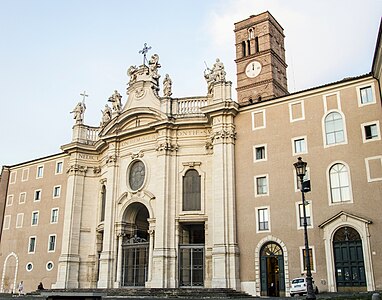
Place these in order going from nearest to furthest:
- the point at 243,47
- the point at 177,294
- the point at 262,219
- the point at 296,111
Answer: the point at 177,294 < the point at 262,219 < the point at 296,111 < the point at 243,47

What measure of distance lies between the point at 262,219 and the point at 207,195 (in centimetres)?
513

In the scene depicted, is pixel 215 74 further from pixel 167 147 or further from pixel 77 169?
pixel 77 169

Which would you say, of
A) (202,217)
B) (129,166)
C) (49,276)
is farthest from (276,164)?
(49,276)

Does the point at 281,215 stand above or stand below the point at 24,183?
below

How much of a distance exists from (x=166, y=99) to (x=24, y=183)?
21.0 metres

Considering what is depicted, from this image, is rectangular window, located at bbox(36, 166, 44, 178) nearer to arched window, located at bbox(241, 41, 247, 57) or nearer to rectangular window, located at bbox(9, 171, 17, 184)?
rectangular window, located at bbox(9, 171, 17, 184)

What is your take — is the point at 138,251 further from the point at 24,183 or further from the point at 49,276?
the point at 24,183

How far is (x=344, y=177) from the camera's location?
1152 inches

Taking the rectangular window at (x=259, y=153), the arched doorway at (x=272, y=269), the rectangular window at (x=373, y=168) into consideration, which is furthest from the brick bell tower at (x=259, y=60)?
the rectangular window at (x=373, y=168)

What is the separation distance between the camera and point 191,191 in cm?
3634

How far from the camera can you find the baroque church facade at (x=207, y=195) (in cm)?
2880

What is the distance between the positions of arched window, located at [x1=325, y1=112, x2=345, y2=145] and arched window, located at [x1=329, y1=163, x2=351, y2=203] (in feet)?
5.53

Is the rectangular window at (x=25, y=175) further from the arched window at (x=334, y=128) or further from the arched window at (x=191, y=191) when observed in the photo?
the arched window at (x=334, y=128)

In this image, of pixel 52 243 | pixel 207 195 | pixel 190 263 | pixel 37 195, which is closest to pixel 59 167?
pixel 37 195
